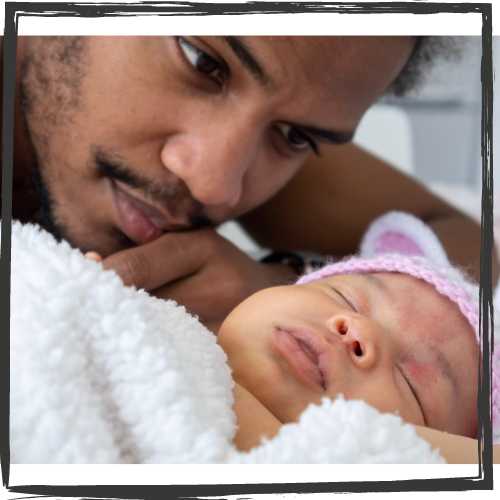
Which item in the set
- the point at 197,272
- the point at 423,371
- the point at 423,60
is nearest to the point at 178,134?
the point at 197,272

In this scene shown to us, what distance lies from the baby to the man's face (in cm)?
27

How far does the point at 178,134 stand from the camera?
32.5 inches

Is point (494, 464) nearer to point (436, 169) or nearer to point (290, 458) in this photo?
point (290, 458)

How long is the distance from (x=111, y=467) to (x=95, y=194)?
0.61m

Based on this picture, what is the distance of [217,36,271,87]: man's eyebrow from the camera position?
29.4 inches

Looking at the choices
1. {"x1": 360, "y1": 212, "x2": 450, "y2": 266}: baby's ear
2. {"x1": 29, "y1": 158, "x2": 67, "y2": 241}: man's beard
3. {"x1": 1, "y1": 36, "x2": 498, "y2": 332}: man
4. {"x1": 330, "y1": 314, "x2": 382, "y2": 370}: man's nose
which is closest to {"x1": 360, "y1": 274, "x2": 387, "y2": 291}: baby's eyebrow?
{"x1": 330, "y1": 314, "x2": 382, "y2": 370}: man's nose

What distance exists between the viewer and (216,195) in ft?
2.74

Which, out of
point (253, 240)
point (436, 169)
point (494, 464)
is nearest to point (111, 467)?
point (494, 464)

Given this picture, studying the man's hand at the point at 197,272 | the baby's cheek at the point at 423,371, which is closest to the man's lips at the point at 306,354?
the baby's cheek at the point at 423,371

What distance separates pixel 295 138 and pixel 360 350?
0.50m
